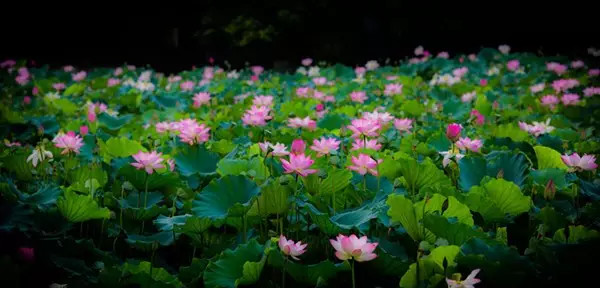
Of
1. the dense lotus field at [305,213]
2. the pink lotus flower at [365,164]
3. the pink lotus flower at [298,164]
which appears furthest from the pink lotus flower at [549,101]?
the pink lotus flower at [298,164]

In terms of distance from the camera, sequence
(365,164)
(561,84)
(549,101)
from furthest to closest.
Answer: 1. (561,84)
2. (549,101)
3. (365,164)

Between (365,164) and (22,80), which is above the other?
(365,164)

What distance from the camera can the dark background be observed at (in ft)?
29.3

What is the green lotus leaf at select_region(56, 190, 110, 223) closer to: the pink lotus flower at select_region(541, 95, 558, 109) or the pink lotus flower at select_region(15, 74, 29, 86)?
the pink lotus flower at select_region(541, 95, 558, 109)

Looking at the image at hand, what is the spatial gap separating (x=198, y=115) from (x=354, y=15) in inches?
299

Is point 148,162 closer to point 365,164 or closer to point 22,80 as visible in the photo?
point 365,164

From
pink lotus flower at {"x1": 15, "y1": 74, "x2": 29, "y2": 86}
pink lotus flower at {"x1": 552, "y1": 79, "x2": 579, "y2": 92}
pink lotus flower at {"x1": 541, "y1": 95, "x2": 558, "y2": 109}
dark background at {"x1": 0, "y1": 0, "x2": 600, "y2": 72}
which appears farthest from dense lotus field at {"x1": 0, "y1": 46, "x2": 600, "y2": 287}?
dark background at {"x1": 0, "y1": 0, "x2": 600, "y2": 72}

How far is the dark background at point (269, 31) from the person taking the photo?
29.3 feet

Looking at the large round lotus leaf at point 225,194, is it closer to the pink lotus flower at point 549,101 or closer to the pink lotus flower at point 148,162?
the pink lotus flower at point 148,162

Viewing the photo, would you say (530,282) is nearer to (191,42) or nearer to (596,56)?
(596,56)

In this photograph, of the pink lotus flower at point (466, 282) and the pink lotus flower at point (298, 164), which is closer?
the pink lotus flower at point (466, 282)

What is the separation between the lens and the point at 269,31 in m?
8.98

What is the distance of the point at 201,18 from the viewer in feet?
32.0

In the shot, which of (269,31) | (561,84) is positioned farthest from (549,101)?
(269,31)
